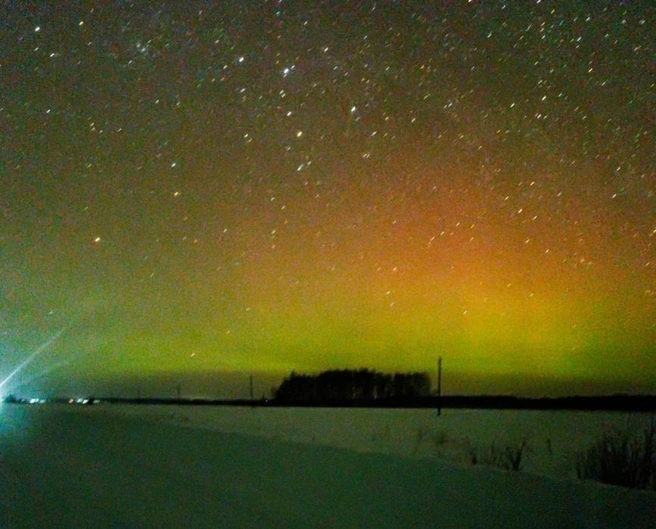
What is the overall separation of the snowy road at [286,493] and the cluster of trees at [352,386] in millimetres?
97406

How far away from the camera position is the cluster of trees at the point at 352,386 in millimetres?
112500

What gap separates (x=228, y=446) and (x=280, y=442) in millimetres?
864

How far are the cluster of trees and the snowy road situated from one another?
9741cm

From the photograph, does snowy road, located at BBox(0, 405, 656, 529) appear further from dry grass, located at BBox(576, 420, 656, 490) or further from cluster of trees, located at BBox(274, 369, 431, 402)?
cluster of trees, located at BBox(274, 369, 431, 402)

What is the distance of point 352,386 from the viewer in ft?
390

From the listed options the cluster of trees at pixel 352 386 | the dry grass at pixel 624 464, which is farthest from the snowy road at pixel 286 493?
the cluster of trees at pixel 352 386

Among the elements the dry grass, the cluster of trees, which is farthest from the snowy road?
the cluster of trees

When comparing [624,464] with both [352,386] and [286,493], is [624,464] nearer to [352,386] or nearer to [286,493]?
[286,493]

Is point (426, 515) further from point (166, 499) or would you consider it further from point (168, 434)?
point (168, 434)

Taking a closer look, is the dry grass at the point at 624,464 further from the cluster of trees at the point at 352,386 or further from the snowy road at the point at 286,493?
the cluster of trees at the point at 352,386

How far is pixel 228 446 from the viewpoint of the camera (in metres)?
Answer: 14.0

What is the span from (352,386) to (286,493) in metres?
109

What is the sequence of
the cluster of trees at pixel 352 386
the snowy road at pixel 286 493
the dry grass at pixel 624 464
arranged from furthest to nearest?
1. the cluster of trees at pixel 352 386
2. the dry grass at pixel 624 464
3. the snowy road at pixel 286 493

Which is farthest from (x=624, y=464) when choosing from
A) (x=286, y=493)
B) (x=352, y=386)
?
(x=352, y=386)
